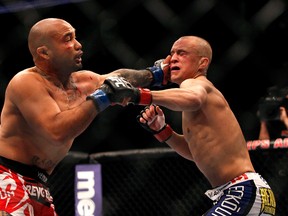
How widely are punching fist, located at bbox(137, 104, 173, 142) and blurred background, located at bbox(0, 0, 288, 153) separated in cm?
142

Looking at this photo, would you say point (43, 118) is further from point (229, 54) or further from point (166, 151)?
point (229, 54)

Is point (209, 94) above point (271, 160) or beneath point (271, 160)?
above

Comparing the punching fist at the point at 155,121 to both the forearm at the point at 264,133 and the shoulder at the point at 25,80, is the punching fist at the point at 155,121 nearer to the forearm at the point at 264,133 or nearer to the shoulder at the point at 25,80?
the shoulder at the point at 25,80

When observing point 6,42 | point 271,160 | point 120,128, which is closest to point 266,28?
point 271,160

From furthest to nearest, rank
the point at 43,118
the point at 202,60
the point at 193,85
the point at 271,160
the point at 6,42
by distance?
the point at 6,42
the point at 271,160
the point at 202,60
the point at 193,85
the point at 43,118

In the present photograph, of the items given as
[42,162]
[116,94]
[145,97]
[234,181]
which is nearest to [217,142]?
[234,181]

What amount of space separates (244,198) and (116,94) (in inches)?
25.7

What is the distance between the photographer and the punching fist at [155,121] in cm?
255

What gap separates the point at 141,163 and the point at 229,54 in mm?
1178

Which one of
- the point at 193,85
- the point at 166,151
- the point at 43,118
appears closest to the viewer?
the point at 43,118

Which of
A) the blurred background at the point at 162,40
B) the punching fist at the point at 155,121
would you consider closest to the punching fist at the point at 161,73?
the punching fist at the point at 155,121

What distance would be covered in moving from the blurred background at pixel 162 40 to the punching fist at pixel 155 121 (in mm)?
1424

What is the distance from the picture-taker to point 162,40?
4465mm

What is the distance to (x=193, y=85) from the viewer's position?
2275 millimetres
